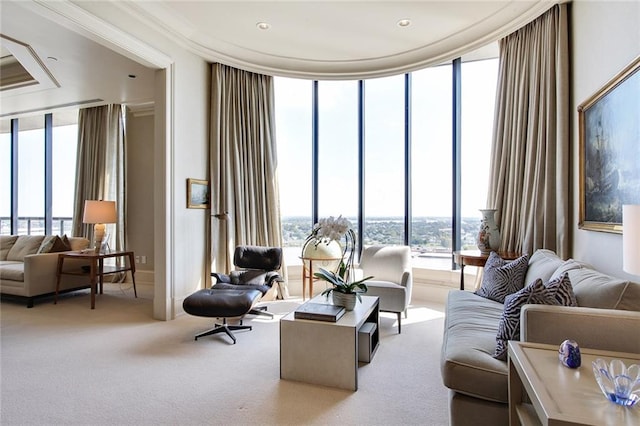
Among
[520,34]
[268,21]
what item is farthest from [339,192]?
[520,34]

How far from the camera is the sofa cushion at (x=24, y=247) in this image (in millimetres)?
4977

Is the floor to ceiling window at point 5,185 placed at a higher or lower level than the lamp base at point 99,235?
higher

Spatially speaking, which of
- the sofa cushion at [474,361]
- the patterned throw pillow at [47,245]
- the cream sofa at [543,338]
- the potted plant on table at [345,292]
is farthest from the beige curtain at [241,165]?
the cream sofa at [543,338]

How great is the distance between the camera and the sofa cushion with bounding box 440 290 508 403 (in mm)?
1593

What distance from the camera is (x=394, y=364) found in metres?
2.68

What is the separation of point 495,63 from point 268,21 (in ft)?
9.32

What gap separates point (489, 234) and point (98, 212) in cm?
490

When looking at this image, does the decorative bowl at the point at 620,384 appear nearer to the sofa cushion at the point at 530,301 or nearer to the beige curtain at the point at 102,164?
the sofa cushion at the point at 530,301

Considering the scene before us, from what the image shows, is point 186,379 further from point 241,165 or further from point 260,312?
point 241,165

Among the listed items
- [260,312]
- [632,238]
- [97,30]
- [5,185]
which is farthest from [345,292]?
[5,185]

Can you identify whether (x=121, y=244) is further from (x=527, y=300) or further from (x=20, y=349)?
(x=527, y=300)

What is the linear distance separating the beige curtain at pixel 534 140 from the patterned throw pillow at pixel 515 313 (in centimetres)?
167

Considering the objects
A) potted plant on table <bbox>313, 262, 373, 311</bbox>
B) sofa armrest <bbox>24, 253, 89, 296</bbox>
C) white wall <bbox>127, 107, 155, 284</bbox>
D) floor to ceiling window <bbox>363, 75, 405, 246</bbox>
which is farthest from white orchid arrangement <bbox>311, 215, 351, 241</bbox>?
white wall <bbox>127, 107, 155, 284</bbox>

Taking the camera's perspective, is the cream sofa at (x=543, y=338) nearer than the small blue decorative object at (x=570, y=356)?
No
